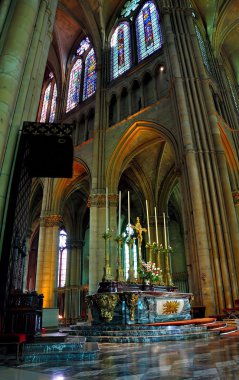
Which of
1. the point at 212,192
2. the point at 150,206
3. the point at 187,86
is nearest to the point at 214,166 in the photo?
the point at 212,192

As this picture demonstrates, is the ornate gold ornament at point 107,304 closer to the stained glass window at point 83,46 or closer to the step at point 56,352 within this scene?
the step at point 56,352

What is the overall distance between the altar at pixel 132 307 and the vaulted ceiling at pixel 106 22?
60.8 feet

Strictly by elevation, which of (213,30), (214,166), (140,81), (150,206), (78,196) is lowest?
(214,166)

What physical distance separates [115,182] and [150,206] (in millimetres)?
5025

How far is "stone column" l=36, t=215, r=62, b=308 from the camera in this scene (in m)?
16.6

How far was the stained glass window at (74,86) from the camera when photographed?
22312mm

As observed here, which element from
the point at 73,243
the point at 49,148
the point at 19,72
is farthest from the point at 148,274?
the point at 73,243

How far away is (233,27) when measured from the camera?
2042 centimetres

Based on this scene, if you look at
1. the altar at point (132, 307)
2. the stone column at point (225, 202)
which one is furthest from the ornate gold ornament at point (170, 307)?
the stone column at point (225, 202)

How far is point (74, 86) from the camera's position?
2330 cm

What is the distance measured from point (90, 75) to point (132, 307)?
64.9 ft

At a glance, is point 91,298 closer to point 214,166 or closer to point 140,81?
point 214,166

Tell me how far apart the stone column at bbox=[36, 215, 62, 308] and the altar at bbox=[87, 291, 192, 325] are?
10064 millimetres

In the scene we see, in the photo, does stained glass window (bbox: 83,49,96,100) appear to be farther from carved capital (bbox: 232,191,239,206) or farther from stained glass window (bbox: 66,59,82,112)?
carved capital (bbox: 232,191,239,206)
